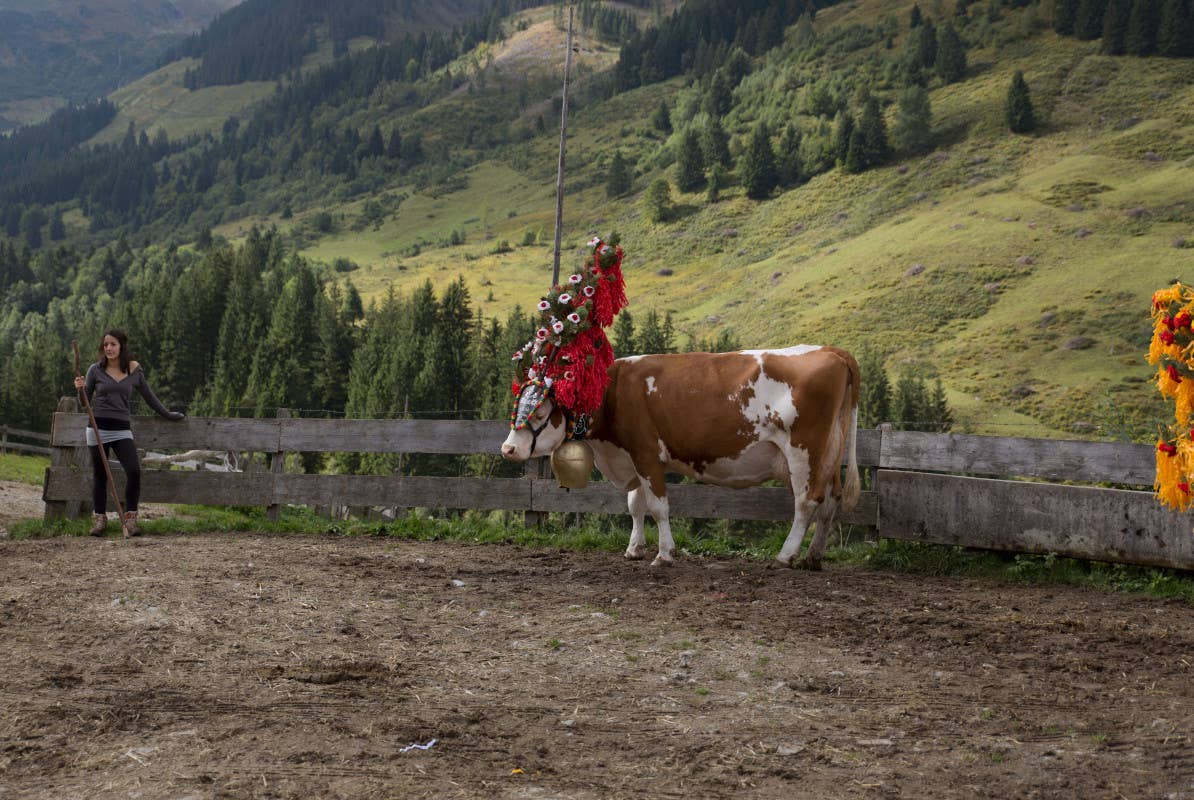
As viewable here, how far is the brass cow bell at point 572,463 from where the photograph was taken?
407 inches

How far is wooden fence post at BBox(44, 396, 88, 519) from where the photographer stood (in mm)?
12086

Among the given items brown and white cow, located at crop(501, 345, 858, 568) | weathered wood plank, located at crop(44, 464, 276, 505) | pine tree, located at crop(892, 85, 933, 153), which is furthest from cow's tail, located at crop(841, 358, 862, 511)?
pine tree, located at crop(892, 85, 933, 153)

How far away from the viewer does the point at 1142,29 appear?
180625 millimetres

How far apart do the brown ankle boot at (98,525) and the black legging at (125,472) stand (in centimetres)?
6

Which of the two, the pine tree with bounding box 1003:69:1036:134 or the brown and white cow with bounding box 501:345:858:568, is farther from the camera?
the pine tree with bounding box 1003:69:1036:134

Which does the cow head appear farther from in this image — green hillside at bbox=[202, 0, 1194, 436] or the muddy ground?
green hillside at bbox=[202, 0, 1194, 436]

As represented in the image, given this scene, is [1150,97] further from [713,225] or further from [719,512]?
[719,512]

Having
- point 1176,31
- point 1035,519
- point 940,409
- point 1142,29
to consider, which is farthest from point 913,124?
point 1035,519

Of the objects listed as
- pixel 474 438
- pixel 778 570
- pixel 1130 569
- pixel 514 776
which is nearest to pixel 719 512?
pixel 778 570

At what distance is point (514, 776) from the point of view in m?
4.72

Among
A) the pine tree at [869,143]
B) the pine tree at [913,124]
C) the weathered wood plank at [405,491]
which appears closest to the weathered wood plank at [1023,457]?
the weathered wood plank at [405,491]

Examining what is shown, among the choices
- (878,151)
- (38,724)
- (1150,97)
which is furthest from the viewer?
(878,151)

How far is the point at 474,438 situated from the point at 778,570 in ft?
12.0

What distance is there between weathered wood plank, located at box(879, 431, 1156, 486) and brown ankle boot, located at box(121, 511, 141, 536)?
759 cm
